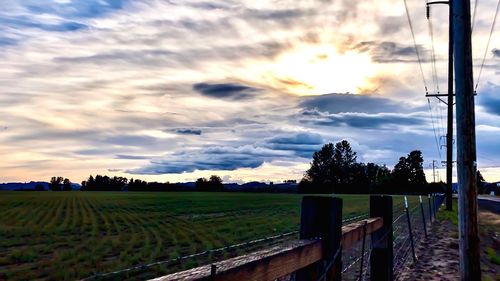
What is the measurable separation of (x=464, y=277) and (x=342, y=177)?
520 ft

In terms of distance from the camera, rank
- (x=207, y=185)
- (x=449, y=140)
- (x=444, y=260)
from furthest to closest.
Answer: (x=207, y=185)
(x=449, y=140)
(x=444, y=260)

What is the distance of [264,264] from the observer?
2.58 m

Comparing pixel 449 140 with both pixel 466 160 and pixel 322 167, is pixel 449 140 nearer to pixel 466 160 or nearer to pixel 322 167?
pixel 466 160

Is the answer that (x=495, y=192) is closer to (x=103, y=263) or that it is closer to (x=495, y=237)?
(x=495, y=237)

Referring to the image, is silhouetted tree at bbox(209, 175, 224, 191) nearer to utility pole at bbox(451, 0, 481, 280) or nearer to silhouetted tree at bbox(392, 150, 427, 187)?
silhouetted tree at bbox(392, 150, 427, 187)

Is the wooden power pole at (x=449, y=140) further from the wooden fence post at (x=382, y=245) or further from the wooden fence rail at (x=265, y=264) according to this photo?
the wooden fence rail at (x=265, y=264)

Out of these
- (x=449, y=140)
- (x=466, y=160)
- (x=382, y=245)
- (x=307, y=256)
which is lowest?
(x=382, y=245)

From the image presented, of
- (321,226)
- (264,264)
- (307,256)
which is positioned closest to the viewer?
(264,264)

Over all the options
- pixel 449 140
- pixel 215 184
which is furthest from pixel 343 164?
pixel 449 140

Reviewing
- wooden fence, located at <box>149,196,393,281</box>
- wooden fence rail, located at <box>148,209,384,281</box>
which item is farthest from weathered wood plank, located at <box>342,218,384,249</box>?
wooden fence rail, located at <box>148,209,384,281</box>

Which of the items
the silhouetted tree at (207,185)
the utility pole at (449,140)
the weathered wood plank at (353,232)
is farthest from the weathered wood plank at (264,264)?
the silhouetted tree at (207,185)

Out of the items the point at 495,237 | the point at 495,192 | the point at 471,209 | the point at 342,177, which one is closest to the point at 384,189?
the point at 342,177

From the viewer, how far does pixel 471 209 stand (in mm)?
8570

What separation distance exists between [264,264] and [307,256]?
629 millimetres
